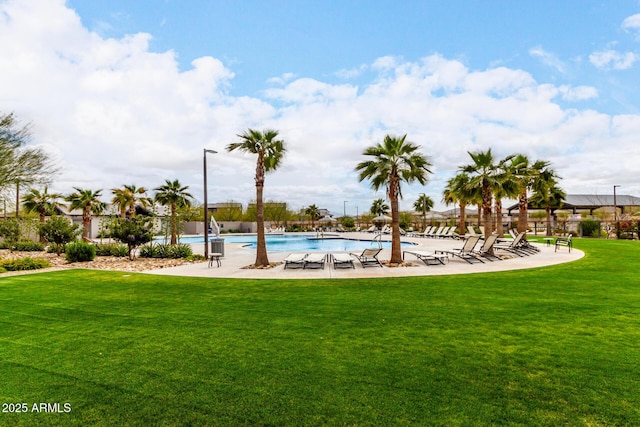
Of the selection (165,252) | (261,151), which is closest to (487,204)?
(261,151)

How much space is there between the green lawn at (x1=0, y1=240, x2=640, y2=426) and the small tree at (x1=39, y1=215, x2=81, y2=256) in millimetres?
11050

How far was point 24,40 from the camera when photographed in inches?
445

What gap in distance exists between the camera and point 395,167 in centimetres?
1282

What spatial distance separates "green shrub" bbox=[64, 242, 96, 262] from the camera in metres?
14.7

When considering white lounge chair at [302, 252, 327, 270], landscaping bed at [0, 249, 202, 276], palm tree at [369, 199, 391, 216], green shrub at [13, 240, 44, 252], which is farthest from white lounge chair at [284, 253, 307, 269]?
palm tree at [369, 199, 391, 216]

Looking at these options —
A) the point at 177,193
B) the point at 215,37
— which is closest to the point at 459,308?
the point at 215,37

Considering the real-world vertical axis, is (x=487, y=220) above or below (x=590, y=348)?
above

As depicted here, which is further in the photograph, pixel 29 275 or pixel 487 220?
pixel 487 220

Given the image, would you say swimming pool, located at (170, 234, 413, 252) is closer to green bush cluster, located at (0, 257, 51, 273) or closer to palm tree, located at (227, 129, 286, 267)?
palm tree, located at (227, 129, 286, 267)

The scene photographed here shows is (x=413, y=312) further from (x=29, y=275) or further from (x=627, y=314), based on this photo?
(x=29, y=275)

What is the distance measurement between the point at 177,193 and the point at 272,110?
9.93 meters

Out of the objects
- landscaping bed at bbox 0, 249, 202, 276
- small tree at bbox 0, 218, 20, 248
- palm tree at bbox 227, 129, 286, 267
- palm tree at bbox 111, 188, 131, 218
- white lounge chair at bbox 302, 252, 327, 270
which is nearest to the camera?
white lounge chair at bbox 302, 252, 327, 270

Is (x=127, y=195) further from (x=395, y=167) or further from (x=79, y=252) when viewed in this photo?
(x=395, y=167)

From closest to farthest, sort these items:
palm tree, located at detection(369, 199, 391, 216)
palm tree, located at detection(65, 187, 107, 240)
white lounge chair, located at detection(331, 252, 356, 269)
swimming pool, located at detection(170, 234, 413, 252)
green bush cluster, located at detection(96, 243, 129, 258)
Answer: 1. white lounge chair, located at detection(331, 252, 356, 269)
2. green bush cluster, located at detection(96, 243, 129, 258)
3. swimming pool, located at detection(170, 234, 413, 252)
4. palm tree, located at detection(65, 187, 107, 240)
5. palm tree, located at detection(369, 199, 391, 216)
